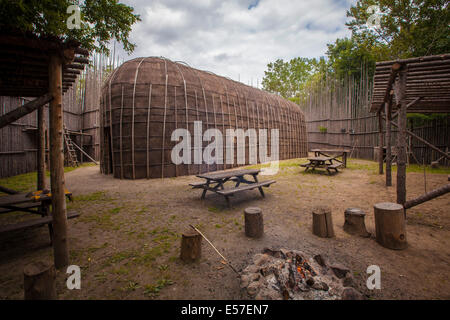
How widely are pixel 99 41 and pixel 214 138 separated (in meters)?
6.00

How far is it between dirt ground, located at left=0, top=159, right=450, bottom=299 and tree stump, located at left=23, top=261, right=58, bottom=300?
13.6 inches

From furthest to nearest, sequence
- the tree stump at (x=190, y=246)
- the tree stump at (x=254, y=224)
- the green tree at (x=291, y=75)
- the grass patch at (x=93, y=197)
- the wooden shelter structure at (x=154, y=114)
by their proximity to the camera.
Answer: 1. the green tree at (x=291, y=75)
2. the wooden shelter structure at (x=154, y=114)
3. the grass patch at (x=93, y=197)
4. the tree stump at (x=254, y=224)
5. the tree stump at (x=190, y=246)

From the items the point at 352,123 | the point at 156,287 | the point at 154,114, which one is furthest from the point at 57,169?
the point at 352,123

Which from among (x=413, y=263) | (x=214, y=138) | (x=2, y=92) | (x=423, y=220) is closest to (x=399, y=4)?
(x=214, y=138)

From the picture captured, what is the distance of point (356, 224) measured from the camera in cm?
347

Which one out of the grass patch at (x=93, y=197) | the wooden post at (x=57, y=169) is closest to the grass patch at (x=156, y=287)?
the wooden post at (x=57, y=169)

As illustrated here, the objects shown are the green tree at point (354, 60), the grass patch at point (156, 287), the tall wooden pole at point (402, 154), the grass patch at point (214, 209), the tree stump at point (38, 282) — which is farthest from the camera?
the green tree at point (354, 60)

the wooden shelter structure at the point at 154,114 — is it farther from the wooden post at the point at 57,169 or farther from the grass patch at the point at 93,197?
the wooden post at the point at 57,169

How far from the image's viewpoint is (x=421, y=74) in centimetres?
426

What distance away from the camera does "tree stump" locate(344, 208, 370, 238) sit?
3432mm

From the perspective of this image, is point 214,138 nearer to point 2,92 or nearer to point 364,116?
point 2,92

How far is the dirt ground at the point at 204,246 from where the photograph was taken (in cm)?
223

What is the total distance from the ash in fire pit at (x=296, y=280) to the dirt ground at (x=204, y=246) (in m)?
0.19

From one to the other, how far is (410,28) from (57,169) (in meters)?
17.6
